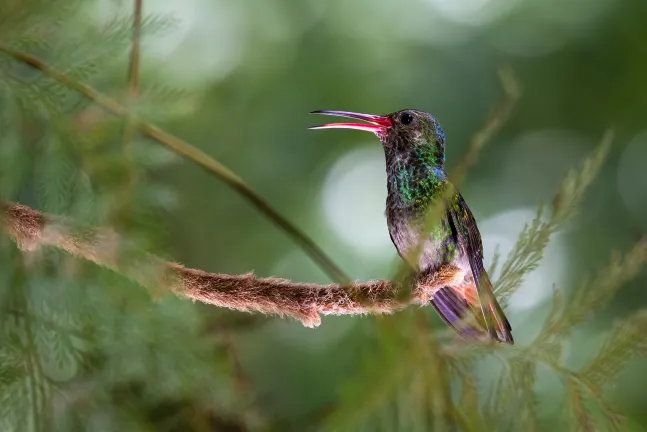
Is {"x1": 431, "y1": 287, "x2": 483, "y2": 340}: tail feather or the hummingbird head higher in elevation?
the hummingbird head

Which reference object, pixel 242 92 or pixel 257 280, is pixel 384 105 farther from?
pixel 257 280

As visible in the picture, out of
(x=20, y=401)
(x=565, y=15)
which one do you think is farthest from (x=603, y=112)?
(x=20, y=401)

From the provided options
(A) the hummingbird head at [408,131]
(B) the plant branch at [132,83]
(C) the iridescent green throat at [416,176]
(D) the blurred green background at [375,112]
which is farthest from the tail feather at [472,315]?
(D) the blurred green background at [375,112]

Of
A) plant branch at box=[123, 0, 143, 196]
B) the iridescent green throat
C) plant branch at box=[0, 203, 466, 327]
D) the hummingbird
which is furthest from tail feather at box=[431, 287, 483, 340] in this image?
plant branch at box=[123, 0, 143, 196]

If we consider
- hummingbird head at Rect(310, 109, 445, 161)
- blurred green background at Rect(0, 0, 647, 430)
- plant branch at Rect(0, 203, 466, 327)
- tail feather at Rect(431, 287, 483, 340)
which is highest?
blurred green background at Rect(0, 0, 647, 430)

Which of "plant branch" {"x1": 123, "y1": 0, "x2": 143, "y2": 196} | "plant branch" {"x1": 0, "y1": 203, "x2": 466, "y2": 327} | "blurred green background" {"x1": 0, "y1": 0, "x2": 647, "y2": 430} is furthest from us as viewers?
"blurred green background" {"x1": 0, "y1": 0, "x2": 647, "y2": 430}

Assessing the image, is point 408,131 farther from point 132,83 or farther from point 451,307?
point 132,83

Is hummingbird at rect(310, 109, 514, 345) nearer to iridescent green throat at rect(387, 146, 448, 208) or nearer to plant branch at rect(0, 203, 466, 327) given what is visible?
iridescent green throat at rect(387, 146, 448, 208)

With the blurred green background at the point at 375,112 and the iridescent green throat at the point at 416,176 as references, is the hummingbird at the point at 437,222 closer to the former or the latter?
the iridescent green throat at the point at 416,176
